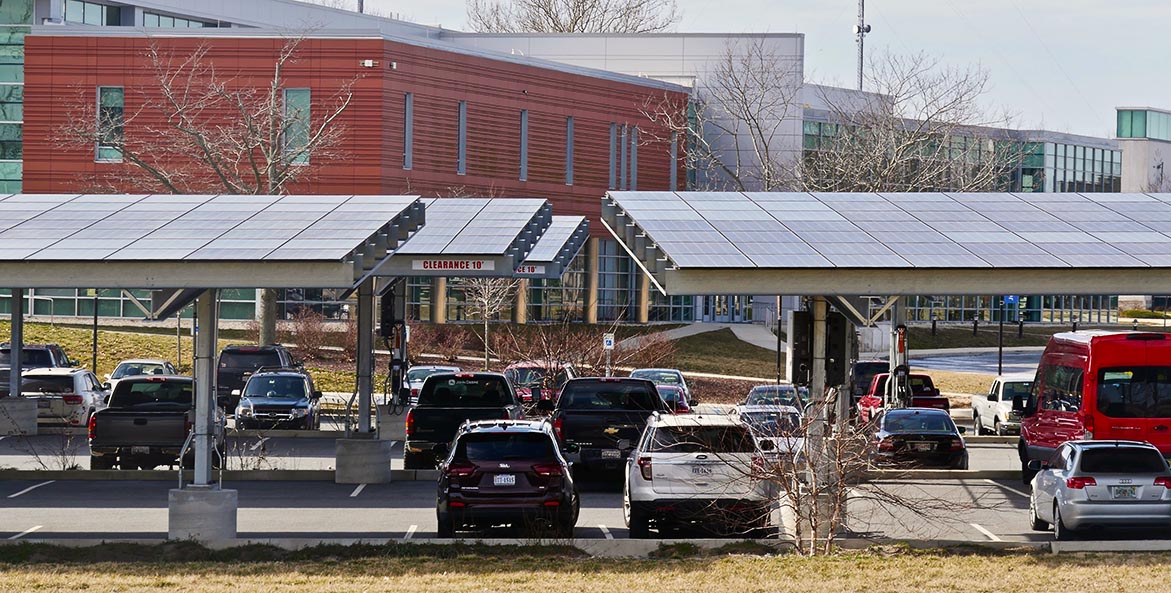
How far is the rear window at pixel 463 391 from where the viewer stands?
2673cm

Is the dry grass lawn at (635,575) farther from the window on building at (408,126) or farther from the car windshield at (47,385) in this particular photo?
the window on building at (408,126)

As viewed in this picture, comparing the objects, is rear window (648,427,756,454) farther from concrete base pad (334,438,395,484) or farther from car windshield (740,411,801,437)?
concrete base pad (334,438,395,484)

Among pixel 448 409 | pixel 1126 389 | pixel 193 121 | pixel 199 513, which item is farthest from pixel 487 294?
pixel 199 513

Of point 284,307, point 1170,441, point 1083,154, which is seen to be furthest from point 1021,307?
point 1170,441

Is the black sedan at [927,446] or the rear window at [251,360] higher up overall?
the rear window at [251,360]

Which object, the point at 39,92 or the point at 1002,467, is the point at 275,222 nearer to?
the point at 1002,467

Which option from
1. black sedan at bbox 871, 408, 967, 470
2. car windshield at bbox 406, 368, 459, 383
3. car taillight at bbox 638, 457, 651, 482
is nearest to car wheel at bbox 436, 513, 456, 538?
car taillight at bbox 638, 457, 651, 482

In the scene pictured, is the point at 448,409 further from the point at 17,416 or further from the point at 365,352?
the point at 17,416

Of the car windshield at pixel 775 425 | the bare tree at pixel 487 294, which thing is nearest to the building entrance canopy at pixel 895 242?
the car windshield at pixel 775 425

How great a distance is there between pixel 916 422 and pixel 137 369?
2339 centimetres

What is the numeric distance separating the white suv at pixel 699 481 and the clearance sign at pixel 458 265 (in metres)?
6.14

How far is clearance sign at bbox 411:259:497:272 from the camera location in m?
24.0

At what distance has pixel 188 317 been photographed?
66.4 metres

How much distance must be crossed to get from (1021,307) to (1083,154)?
44.6ft
